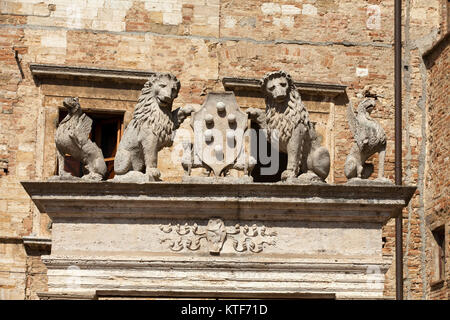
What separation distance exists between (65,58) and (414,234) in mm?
5337

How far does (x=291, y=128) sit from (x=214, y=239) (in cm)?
136

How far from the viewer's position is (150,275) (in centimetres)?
1128

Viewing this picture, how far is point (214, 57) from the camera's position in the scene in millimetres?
16594

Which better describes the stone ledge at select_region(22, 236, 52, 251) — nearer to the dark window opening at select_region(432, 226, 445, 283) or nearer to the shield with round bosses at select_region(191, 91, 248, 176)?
the shield with round bosses at select_region(191, 91, 248, 176)

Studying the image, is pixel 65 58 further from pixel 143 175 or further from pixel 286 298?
pixel 286 298

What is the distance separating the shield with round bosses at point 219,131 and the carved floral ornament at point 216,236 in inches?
23.5

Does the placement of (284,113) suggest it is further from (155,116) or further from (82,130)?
(82,130)

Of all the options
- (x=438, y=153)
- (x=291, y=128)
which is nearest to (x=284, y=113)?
(x=291, y=128)

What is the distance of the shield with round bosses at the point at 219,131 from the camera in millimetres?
11695

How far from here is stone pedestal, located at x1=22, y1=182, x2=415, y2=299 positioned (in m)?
11.3

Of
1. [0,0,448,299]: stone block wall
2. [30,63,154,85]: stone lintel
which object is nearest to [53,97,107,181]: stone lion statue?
[0,0,448,299]: stone block wall

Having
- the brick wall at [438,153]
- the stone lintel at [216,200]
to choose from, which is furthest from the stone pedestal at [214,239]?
the brick wall at [438,153]

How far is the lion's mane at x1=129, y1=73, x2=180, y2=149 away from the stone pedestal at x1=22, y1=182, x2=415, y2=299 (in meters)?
0.69

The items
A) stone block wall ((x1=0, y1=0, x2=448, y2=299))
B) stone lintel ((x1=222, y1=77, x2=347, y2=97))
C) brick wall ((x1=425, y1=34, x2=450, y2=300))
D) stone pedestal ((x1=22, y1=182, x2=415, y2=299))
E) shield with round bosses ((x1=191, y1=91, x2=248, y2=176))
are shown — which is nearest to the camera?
stone pedestal ((x1=22, y1=182, x2=415, y2=299))
